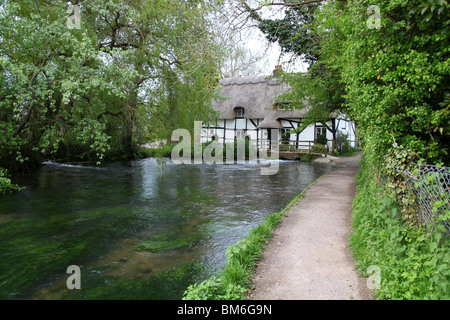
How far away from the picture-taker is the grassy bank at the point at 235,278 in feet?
12.2

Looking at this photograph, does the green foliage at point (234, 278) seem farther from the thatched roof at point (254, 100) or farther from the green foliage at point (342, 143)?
the green foliage at point (342, 143)

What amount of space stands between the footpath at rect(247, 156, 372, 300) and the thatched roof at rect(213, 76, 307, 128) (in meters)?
22.3

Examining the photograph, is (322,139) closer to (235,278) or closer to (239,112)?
(239,112)

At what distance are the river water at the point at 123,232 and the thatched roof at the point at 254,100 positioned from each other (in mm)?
16532

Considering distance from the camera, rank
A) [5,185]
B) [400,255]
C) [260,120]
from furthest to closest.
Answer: [260,120], [5,185], [400,255]

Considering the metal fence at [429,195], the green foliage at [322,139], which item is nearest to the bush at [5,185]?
the metal fence at [429,195]

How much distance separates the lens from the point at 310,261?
4621 millimetres

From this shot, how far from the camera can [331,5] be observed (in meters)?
9.84

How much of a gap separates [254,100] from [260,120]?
2206 mm

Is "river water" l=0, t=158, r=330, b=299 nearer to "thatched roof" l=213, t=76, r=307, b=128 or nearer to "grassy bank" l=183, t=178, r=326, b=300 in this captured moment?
"grassy bank" l=183, t=178, r=326, b=300

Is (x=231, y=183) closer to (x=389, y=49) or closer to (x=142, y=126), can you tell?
(x=142, y=126)

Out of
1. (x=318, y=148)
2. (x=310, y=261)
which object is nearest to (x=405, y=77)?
(x=310, y=261)

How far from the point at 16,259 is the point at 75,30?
33.2 feet

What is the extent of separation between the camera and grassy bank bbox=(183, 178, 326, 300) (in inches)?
146
